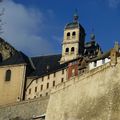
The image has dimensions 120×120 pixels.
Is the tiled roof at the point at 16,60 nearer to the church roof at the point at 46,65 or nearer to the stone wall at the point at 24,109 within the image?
the church roof at the point at 46,65

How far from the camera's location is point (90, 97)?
48875 millimetres

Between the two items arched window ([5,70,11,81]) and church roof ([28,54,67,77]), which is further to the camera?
arched window ([5,70,11,81])

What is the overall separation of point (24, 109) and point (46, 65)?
75.7ft

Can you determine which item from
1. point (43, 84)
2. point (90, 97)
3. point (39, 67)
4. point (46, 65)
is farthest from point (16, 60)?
point (90, 97)

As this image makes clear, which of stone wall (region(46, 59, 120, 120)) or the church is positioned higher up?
the church

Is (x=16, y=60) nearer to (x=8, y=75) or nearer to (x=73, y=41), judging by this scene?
(x=8, y=75)

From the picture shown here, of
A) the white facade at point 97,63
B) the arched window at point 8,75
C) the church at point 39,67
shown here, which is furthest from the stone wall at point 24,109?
the arched window at point 8,75

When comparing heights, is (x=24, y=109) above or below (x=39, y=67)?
below

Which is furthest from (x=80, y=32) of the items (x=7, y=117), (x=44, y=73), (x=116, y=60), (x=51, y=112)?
(x=116, y=60)

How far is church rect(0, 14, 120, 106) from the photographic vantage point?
77562 mm

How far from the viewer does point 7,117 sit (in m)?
64.8

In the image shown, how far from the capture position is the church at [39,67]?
77.6 m

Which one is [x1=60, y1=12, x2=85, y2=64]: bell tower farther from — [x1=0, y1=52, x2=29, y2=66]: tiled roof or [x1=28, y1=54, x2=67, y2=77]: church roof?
[x1=0, y1=52, x2=29, y2=66]: tiled roof

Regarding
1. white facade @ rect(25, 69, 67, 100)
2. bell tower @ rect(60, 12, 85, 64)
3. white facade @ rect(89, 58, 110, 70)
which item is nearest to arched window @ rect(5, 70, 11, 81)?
white facade @ rect(25, 69, 67, 100)
